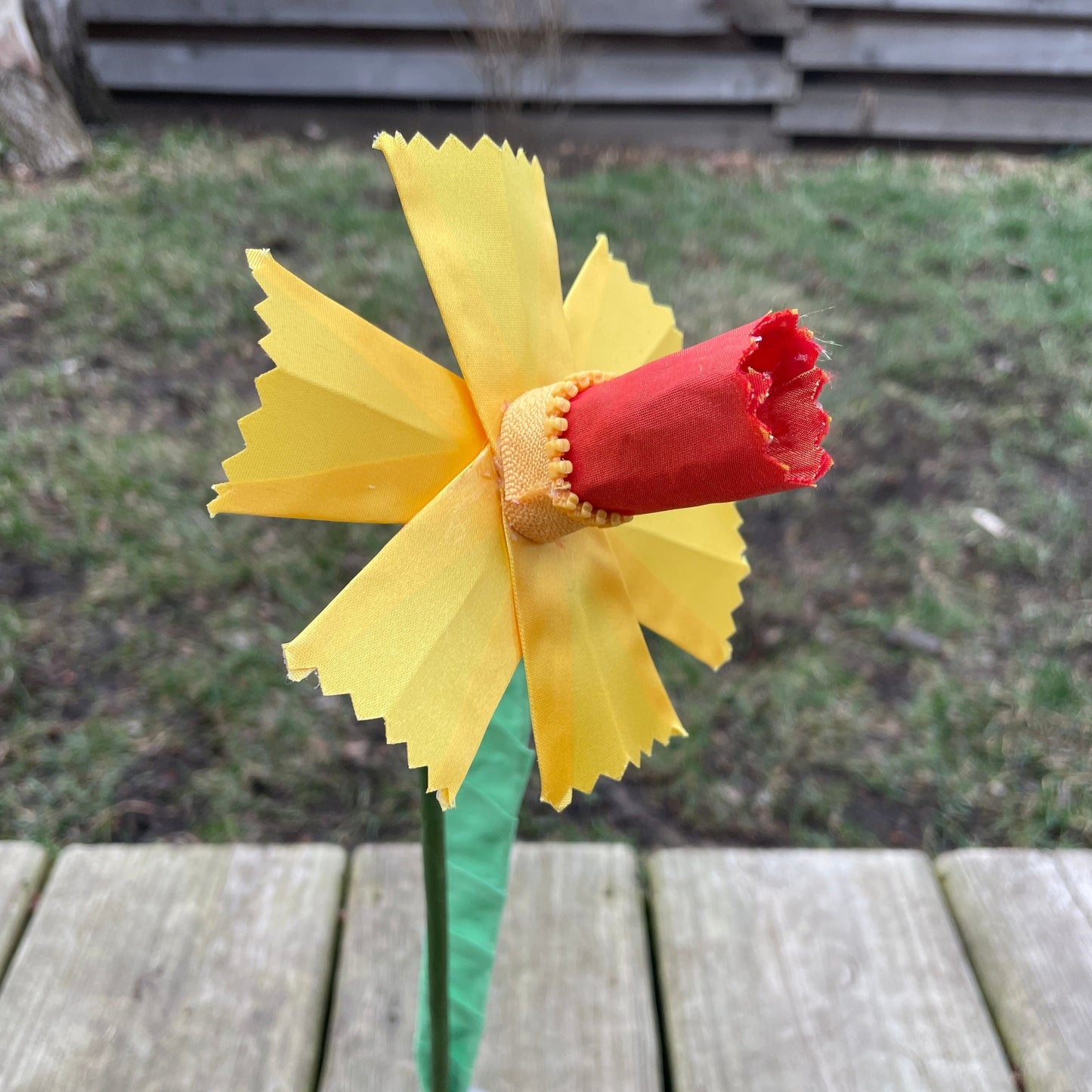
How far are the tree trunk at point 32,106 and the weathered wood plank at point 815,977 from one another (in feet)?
8.24

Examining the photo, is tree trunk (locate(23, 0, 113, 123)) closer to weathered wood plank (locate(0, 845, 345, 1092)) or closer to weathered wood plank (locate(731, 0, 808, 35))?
weathered wood plank (locate(731, 0, 808, 35))

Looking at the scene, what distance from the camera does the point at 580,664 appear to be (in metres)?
0.40

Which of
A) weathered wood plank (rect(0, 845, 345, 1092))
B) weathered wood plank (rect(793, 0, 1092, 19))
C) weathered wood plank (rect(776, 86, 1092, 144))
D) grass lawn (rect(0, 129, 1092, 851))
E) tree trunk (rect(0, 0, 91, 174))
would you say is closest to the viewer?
weathered wood plank (rect(0, 845, 345, 1092))

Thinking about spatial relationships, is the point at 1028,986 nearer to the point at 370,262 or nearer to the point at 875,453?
the point at 875,453

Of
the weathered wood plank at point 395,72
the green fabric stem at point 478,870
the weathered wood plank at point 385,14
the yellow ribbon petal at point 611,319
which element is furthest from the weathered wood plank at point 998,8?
the green fabric stem at point 478,870

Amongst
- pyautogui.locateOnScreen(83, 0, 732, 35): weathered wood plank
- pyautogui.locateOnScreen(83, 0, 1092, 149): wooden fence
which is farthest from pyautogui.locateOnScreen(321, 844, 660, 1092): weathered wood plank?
pyautogui.locateOnScreen(83, 0, 732, 35): weathered wood plank

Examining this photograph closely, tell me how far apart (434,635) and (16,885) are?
65 centimetres

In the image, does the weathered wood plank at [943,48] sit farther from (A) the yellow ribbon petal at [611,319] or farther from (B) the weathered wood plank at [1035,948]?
(A) the yellow ribbon petal at [611,319]

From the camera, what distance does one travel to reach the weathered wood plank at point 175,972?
26.7 inches

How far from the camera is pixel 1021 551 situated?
155 centimetres

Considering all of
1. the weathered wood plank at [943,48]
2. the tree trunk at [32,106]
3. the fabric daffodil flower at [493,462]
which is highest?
the weathered wood plank at [943,48]

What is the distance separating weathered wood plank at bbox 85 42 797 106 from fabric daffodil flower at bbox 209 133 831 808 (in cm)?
257

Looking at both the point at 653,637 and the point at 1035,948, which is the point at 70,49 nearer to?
the point at 653,637

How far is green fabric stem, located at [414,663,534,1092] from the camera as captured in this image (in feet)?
1.78
